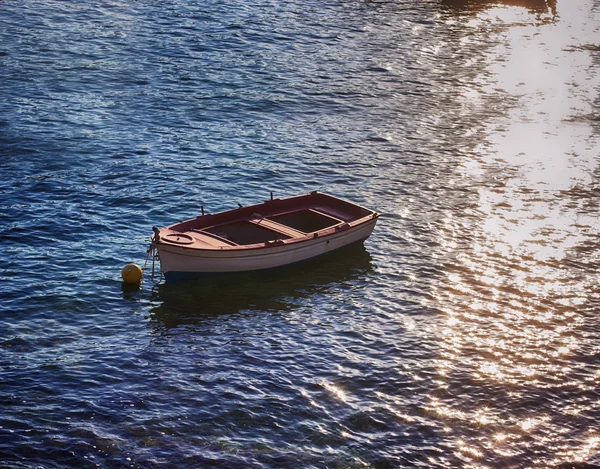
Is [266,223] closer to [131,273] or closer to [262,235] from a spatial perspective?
[262,235]

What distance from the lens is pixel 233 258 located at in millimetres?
38906

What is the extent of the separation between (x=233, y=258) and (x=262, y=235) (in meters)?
3.53

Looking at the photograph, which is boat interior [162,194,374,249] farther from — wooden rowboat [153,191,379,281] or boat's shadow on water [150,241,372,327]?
boat's shadow on water [150,241,372,327]

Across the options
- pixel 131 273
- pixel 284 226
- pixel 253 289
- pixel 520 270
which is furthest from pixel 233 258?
pixel 520 270

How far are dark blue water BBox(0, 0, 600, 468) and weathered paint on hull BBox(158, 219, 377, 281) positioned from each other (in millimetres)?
726

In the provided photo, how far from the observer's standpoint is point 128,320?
119 feet

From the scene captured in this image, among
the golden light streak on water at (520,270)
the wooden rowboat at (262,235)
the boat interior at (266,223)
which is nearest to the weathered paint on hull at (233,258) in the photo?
the wooden rowboat at (262,235)

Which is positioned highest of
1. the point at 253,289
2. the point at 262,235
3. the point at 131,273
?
the point at 262,235

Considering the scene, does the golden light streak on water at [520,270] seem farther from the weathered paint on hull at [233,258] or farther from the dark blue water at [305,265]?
the weathered paint on hull at [233,258]

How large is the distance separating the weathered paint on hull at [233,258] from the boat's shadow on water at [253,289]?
0.41 meters

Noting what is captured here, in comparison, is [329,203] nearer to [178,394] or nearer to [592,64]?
[178,394]

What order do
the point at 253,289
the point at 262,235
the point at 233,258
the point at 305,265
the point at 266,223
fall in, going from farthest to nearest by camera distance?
the point at 266,223, the point at 262,235, the point at 305,265, the point at 253,289, the point at 233,258

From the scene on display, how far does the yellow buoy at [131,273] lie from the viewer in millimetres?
38219

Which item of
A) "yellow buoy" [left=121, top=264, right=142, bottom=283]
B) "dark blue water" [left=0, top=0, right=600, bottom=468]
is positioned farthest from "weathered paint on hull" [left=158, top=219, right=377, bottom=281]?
"yellow buoy" [left=121, top=264, right=142, bottom=283]
